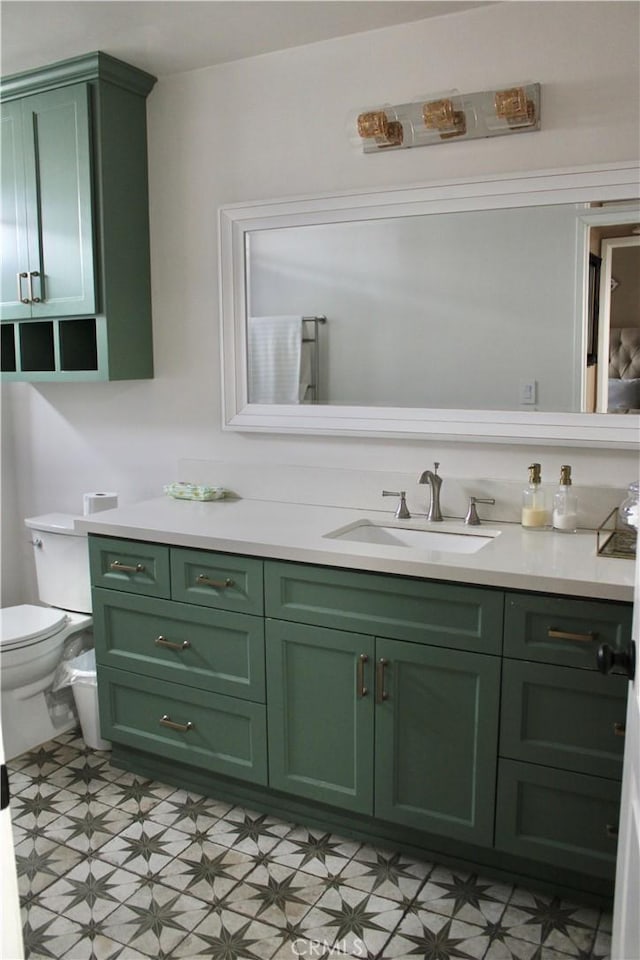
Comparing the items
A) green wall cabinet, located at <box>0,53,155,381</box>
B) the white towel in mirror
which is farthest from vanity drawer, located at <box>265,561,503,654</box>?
green wall cabinet, located at <box>0,53,155,381</box>

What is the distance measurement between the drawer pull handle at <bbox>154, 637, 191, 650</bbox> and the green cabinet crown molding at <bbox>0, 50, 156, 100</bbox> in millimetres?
1879

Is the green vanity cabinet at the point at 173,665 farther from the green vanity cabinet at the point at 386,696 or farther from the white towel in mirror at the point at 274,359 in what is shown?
the white towel in mirror at the point at 274,359

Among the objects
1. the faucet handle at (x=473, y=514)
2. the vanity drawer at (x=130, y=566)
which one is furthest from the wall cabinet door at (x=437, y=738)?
the vanity drawer at (x=130, y=566)

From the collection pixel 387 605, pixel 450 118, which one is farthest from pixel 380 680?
pixel 450 118

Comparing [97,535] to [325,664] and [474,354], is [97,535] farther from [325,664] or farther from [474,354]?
[474,354]

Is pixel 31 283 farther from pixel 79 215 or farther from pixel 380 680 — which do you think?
pixel 380 680

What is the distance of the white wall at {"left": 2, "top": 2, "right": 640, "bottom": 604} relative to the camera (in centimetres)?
232

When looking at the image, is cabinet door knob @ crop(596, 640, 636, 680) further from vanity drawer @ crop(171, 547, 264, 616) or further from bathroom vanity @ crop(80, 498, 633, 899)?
vanity drawer @ crop(171, 547, 264, 616)

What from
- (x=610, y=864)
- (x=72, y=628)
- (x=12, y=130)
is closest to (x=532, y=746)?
(x=610, y=864)

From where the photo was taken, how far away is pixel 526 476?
99.4 inches

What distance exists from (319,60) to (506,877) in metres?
2.49

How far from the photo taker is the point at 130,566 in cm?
259

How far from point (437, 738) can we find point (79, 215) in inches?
82.7

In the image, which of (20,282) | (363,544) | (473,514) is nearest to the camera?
(363,544)
